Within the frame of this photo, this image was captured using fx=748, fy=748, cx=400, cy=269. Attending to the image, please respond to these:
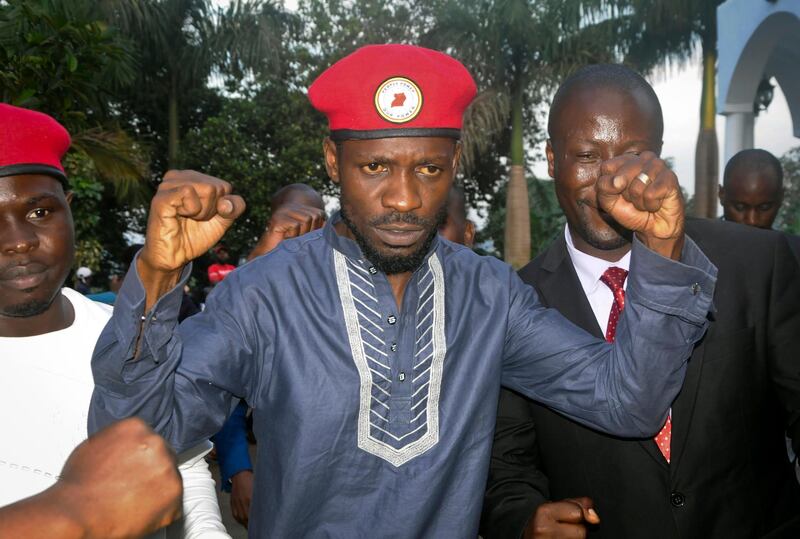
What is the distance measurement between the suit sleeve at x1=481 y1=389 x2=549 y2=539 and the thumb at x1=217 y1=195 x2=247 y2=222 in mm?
1197

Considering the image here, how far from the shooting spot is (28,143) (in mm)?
2428

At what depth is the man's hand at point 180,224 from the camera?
1.63m

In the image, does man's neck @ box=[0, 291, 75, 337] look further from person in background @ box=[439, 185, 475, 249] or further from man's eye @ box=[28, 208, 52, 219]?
person in background @ box=[439, 185, 475, 249]

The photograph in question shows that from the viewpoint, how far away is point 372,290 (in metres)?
2.13

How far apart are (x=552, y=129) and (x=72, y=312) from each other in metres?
1.80

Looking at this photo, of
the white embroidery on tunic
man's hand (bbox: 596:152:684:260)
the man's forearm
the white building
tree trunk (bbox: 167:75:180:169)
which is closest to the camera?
the man's forearm

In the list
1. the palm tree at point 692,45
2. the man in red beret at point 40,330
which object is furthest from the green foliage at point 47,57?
the palm tree at point 692,45

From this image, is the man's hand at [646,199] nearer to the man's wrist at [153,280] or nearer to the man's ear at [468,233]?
the man's wrist at [153,280]

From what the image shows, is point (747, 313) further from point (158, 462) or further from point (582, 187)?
point (158, 462)

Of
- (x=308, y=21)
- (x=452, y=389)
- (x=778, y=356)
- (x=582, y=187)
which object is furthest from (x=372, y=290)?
(x=308, y=21)

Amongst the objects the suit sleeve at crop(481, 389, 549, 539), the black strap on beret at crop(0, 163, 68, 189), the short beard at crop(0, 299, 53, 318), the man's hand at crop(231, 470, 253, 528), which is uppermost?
the black strap on beret at crop(0, 163, 68, 189)

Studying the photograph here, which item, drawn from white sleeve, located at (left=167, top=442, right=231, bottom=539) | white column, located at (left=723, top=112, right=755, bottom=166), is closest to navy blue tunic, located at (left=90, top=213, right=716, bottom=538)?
white sleeve, located at (left=167, top=442, right=231, bottom=539)

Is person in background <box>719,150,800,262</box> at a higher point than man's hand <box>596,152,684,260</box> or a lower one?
lower

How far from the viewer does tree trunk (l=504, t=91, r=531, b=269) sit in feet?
60.5
